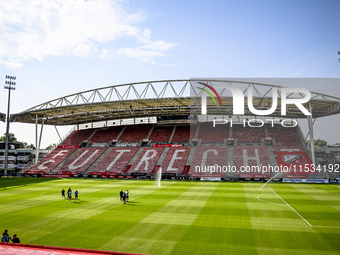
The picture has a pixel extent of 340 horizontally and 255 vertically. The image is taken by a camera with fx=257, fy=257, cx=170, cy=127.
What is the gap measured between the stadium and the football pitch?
8cm

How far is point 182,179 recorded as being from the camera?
4488 cm

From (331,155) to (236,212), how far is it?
46.7m

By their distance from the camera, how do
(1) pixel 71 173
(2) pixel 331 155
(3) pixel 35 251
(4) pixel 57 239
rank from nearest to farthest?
1. (3) pixel 35 251
2. (4) pixel 57 239
3. (1) pixel 71 173
4. (2) pixel 331 155

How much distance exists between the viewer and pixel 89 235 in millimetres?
13867

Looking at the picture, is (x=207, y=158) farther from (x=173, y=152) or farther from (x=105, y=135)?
(x=105, y=135)

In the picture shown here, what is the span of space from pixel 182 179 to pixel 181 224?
29.1 m

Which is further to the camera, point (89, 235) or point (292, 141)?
point (292, 141)

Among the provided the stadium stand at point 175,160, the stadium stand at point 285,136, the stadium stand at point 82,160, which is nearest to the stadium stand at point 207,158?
the stadium stand at point 175,160

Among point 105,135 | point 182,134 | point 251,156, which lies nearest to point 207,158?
point 251,156

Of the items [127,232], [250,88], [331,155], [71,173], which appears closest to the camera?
[127,232]

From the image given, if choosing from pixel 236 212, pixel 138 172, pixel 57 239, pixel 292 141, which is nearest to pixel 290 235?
pixel 236 212

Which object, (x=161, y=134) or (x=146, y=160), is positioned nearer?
(x=146, y=160)

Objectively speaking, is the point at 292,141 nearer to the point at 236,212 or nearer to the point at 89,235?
the point at 236,212

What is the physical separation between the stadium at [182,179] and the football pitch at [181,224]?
8 centimetres
